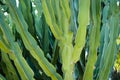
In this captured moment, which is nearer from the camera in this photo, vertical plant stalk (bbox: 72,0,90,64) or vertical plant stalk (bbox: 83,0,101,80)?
vertical plant stalk (bbox: 72,0,90,64)

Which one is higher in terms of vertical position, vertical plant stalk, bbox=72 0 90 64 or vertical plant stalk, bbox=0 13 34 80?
vertical plant stalk, bbox=72 0 90 64

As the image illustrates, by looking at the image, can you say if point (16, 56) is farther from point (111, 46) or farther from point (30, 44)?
point (111, 46)

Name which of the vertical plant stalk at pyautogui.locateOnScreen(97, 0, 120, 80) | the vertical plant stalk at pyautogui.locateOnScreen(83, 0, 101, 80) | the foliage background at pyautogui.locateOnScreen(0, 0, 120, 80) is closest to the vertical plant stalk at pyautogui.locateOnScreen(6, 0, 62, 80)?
the foliage background at pyautogui.locateOnScreen(0, 0, 120, 80)

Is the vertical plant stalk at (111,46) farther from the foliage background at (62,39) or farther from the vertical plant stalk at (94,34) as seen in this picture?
the vertical plant stalk at (94,34)

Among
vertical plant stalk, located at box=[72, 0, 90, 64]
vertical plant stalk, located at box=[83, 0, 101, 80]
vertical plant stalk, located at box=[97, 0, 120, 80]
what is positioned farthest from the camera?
vertical plant stalk, located at box=[97, 0, 120, 80]

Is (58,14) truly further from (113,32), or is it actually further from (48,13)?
(113,32)

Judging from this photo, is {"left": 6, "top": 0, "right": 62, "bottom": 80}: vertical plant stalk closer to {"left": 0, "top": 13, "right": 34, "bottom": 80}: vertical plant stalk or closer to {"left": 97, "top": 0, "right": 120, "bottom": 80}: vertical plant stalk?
{"left": 0, "top": 13, "right": 34, "bottom": 80}: vertical plant stalk

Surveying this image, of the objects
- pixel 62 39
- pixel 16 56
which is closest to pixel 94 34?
pixel 62 39

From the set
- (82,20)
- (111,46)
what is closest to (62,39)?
(82,20)

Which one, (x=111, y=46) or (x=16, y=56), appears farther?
(x=111, y=46)

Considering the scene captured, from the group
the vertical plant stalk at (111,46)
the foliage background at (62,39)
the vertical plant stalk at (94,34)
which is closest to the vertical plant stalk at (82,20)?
the foliage background at (62,39)

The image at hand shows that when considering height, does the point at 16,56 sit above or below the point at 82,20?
below
